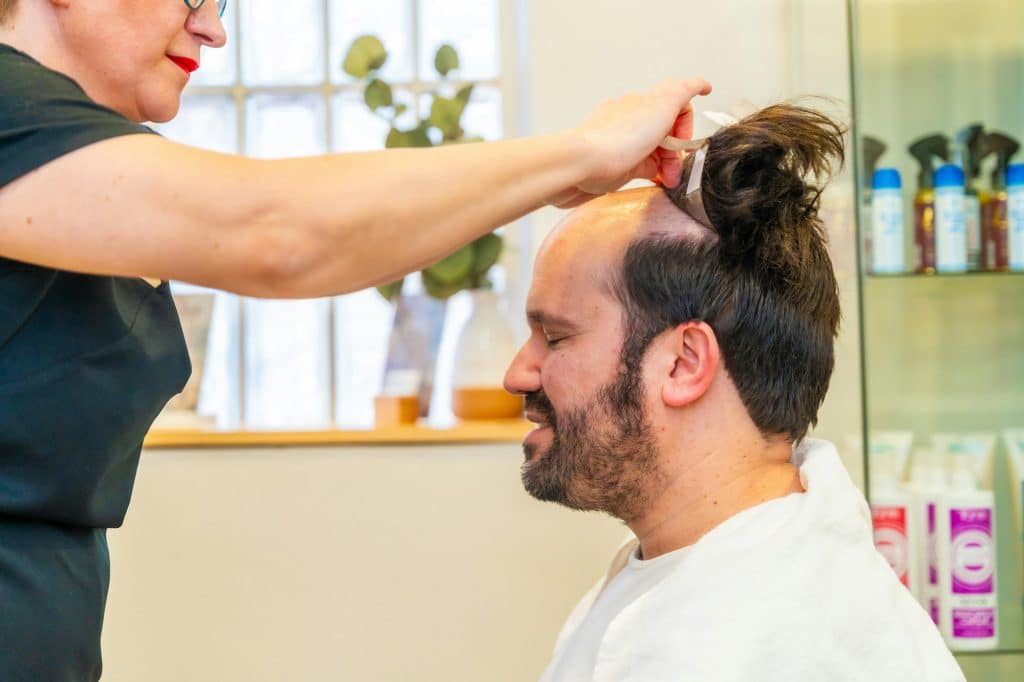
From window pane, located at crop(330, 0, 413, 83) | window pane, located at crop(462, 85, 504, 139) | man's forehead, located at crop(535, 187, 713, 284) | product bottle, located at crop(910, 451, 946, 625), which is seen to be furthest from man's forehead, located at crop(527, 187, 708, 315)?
window pane, located at crop(330, 0, 413, 83)

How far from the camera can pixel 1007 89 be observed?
208 centimetres

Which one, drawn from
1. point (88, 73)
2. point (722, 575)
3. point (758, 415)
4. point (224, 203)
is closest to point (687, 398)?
point (758, 415)

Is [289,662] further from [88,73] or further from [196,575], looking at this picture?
[88,73]

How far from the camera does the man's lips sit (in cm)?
105

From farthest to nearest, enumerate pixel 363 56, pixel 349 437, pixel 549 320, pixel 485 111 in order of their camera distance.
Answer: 1. pixel 485 111
2. pixel 363 56
3. pixel 349 437
4. pixel 549 320

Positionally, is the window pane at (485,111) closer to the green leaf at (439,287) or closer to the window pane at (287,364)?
the green leaf at (439,287)

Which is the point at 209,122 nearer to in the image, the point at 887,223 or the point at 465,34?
the point at 465,34

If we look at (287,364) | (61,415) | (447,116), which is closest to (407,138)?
(447,116)

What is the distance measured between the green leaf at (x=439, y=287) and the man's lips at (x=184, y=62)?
125 cm

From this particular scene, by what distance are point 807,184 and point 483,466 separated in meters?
1.08

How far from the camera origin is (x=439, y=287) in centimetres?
235

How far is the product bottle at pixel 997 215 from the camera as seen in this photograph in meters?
1.92

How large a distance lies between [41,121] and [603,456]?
74 cm

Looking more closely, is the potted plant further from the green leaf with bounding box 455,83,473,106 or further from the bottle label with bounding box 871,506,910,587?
the bottle label with bounding box 871,506,910,587
